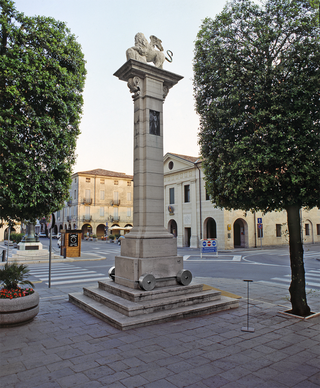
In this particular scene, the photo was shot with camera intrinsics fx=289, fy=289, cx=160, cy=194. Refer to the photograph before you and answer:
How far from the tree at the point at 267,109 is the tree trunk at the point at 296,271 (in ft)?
0.07

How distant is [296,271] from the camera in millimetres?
6543

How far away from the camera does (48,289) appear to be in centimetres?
962

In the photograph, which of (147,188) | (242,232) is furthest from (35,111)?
(242,232)

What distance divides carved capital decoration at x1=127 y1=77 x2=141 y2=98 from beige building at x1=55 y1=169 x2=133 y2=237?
45056 millimetres

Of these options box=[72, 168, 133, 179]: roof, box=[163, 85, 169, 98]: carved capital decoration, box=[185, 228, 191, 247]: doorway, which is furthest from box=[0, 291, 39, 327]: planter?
box=[72, 168, 133, 179]: roof

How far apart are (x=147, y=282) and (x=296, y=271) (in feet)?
11.1

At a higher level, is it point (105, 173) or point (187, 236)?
point (105, 173)

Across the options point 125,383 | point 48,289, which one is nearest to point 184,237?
point 48,289

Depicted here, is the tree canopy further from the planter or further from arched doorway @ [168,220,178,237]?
arched doorway @ [168,220,178,237]

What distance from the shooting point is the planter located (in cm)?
570

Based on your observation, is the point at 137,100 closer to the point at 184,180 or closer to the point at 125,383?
the point at 125,383

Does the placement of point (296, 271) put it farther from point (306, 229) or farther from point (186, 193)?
point (306, 229)

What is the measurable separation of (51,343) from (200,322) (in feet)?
9.58

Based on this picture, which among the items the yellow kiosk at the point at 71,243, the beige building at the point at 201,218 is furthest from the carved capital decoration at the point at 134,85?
the beige building at the point at 201,218
